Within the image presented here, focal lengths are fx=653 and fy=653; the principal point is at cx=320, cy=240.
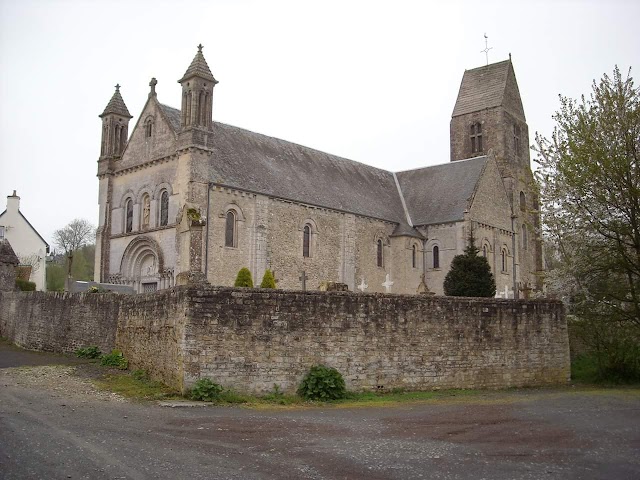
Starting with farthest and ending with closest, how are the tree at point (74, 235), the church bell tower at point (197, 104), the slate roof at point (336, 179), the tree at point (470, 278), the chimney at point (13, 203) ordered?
the tree at point (74, 235)
the chimney at point (13, 203)
the slate roof at point (336, 179)
the church bell tower at point (197, 104)
the tree at point (470, 278)

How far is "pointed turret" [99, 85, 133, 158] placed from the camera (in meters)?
37.0

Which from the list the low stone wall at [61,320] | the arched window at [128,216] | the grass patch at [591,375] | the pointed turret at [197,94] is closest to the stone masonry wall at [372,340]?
the grass patch at [591,375]

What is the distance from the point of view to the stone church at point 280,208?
32.1 m

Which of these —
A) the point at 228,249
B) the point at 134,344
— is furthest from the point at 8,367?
the point at 228,249

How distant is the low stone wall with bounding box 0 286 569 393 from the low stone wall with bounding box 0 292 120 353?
98 mm

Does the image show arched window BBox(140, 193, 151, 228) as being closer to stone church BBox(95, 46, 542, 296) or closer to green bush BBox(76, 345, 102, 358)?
stone church BBox(95, 46, 542, 296)

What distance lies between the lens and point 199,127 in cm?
3195

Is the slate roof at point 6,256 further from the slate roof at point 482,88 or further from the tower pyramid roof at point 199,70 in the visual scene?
the slate roof at point 482,88

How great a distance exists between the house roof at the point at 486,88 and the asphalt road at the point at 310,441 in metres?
39.1

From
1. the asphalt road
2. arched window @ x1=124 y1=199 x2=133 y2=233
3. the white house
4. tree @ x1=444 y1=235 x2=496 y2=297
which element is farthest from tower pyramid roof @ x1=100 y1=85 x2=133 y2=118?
the asphalt road

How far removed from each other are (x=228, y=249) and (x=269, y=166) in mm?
6408

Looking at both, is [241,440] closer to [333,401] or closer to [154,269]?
[333,401]

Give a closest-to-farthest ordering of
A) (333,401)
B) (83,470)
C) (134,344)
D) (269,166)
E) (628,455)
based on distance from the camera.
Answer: (83,470) → (628,455) → (333,401) → (134,344) → (269,166)

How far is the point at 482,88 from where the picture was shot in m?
52.7
